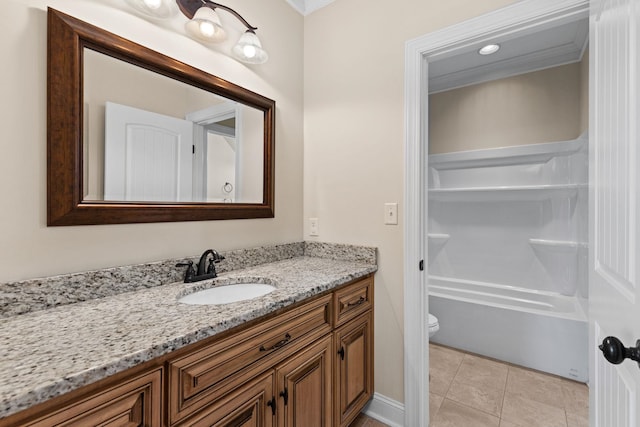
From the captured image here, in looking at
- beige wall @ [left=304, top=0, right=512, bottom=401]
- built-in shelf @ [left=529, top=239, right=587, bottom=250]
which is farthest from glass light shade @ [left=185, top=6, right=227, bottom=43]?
built-in shelf @ [left=529, top=239, right=587, bottom=250]

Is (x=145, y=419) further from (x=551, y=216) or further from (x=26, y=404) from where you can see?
(x=551, y=216)

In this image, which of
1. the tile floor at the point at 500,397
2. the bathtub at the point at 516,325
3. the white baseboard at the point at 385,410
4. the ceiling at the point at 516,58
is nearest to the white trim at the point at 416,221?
the white baseboard at the point at 385,410

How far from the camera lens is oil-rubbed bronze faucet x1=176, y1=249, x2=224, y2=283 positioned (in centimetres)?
129

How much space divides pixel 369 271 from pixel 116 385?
3.96ft

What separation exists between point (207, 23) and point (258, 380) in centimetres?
152

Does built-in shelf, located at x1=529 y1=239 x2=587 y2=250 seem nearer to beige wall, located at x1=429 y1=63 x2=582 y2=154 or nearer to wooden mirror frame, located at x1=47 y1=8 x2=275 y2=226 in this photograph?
beige wall, located at x1=429 y1=63 x2=582 y2=154

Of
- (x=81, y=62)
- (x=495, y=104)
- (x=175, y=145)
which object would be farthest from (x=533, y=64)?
(x=81, y=62)

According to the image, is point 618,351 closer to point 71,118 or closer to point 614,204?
point 614,204

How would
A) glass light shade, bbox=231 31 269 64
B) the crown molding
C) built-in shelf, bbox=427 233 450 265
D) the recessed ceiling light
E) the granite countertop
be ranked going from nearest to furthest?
the granite countertop → glass light shade, bbox=231 31 269 64 → the crown molding → the recessed ceiling light → built-in shelf, bbox=427 233 450 265

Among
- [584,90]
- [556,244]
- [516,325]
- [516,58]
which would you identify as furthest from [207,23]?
[556,244]

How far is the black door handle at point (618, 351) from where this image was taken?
1.89 feet

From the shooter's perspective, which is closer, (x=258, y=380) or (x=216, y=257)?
(x=258, y=380)

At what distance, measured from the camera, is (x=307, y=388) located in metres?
1.20

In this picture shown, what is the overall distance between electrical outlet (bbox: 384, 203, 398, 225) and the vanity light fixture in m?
1.07
